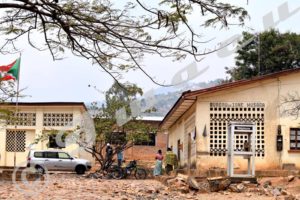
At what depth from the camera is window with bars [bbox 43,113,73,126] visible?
109 feet

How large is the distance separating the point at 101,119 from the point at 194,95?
8.45 meters

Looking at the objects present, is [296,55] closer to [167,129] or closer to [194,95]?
[167,129]

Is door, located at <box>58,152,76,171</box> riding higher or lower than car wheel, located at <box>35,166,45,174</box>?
higher

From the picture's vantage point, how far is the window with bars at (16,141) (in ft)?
109

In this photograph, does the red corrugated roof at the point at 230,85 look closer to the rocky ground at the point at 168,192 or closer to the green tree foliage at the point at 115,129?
the rocky ground at the point at 168,192

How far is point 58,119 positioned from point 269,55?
16.7 metres

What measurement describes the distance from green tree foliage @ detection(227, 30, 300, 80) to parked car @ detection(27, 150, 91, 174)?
1669 cm

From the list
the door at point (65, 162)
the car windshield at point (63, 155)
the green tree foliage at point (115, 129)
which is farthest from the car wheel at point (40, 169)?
the green tree foliage at point (115, 129)

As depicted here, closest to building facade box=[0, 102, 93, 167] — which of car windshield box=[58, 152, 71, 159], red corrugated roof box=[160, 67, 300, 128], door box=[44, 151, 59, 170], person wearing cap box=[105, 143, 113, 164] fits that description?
car windshield box=[58, 152, 71, 159]

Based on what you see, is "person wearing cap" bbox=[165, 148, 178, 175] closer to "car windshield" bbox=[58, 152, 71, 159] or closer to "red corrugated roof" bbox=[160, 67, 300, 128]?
"car windshield" bbox=[58, 152, 71, 159]

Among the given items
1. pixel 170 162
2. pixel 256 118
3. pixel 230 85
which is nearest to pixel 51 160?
pixel 170 162

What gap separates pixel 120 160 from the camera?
2806cm

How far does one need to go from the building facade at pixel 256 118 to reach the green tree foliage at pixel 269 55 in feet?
61.9

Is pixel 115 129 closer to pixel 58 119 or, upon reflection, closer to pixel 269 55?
pixel 58 119
